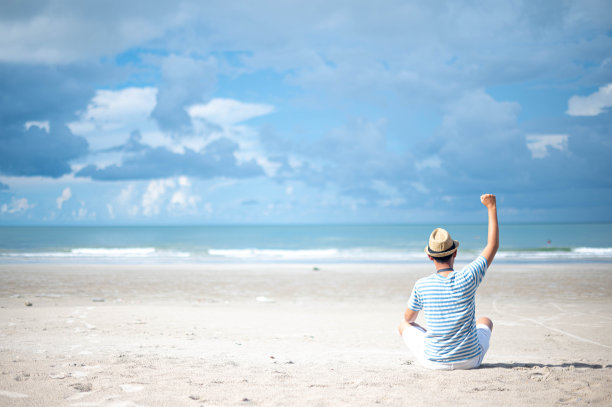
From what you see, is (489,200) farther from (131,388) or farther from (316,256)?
(316,256)

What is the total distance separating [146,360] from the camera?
18.2 feet

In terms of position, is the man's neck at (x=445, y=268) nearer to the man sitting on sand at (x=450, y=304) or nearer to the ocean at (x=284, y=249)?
the man sitting on sand at (x=450, y=304)

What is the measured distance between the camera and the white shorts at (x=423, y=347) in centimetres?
473

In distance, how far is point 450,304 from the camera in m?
4.33

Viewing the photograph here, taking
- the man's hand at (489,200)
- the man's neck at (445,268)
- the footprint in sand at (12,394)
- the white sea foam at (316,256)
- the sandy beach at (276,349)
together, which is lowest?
the sandy beach at (276,349)

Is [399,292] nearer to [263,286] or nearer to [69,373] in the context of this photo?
[263,286]

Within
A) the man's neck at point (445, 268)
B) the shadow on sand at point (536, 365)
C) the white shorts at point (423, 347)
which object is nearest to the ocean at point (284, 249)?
the shadow on sand at point (536, 365)

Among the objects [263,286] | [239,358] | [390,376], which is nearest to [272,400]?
[390,376]

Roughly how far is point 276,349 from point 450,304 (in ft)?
11.3

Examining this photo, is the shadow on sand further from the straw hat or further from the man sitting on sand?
the straw hat

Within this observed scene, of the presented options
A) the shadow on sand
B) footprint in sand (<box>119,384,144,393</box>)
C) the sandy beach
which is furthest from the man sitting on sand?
footprint in sand (<box>119,384,144,393</box>)

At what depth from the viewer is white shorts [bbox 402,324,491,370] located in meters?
4.73

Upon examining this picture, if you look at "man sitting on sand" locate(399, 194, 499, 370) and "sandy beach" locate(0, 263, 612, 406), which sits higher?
"man sitting on sand" locate(399, 194, 499, 370)

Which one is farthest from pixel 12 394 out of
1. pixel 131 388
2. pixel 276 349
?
pixel 276 349
